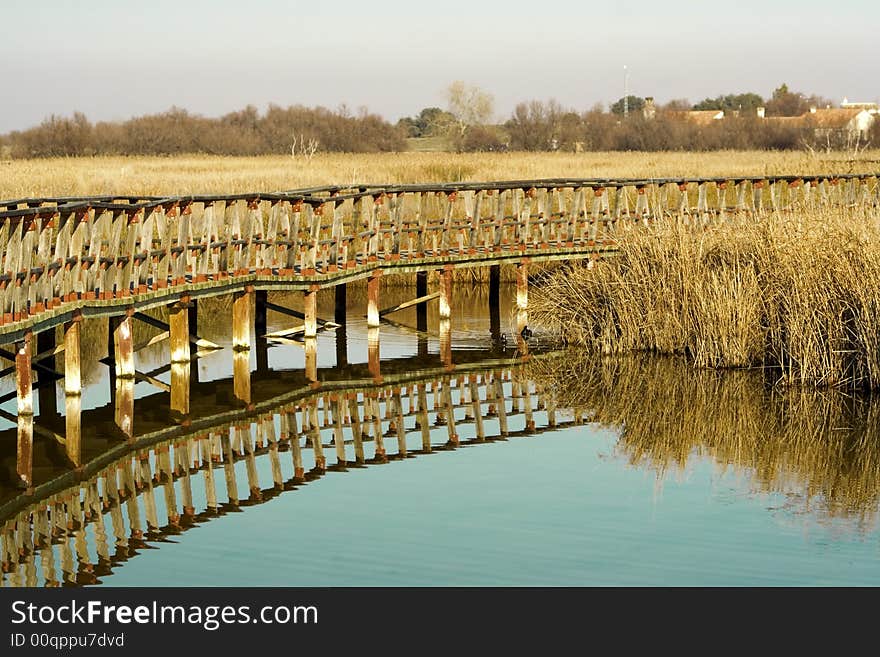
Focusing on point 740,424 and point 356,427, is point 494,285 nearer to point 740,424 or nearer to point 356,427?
point 356,427

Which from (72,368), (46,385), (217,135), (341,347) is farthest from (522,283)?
(217,135)

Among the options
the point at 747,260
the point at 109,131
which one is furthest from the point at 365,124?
the point at 747,260

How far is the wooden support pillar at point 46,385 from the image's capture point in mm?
19766

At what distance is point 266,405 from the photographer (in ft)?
67.0

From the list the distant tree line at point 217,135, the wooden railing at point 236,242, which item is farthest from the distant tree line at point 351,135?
the wooden railing at point 236,242

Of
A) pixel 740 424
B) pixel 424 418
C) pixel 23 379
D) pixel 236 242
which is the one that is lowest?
pixel 424 418

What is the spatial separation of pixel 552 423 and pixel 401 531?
17.8 feet

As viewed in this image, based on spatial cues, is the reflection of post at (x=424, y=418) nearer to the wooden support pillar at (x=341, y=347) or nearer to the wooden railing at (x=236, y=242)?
the wooden support pillar at (x=341, y=347)

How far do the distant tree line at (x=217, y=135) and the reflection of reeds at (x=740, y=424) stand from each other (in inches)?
1915

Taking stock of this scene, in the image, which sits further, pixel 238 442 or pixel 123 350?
pixel 123 350

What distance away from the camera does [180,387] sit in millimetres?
21328

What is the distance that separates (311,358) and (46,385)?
4258 mm

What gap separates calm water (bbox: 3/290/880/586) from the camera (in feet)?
42.4

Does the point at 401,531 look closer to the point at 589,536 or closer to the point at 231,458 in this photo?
the point at 589,536
